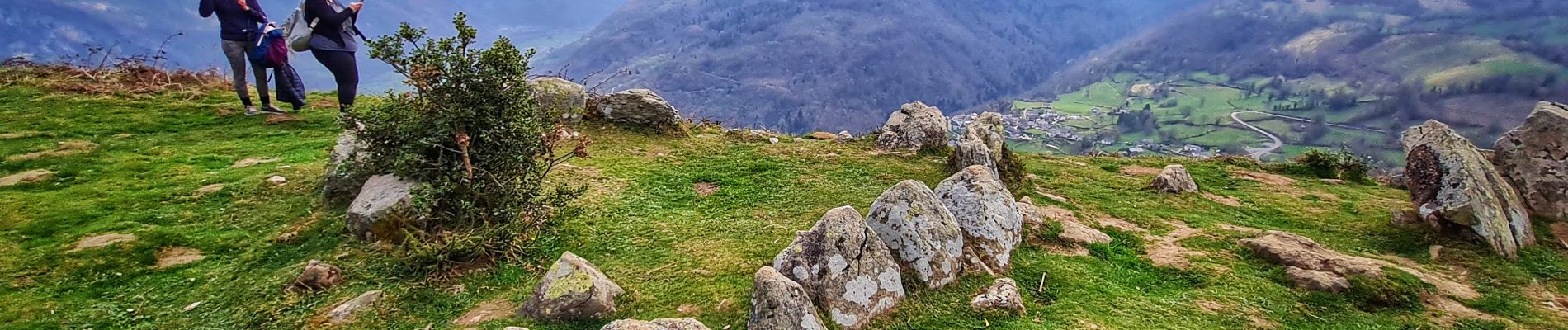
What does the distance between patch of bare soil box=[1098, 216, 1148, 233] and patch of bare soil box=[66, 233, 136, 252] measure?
11831 mm

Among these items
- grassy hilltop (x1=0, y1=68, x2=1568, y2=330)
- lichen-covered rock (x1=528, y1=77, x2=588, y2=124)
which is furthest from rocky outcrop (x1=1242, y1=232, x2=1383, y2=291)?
lichen-covered rock (x1=528, y1=77, x2=588, y2=124)

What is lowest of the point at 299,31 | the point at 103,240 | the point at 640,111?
the point at 103,240

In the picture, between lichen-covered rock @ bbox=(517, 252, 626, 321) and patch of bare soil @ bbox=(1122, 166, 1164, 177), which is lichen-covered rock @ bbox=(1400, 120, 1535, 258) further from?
lichen-covered rock @ bbox=(517, 252, 626, 321)

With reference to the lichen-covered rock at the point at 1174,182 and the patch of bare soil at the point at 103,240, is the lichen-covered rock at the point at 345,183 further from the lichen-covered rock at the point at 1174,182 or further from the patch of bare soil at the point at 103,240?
the lichen-covered rock at the point at 1174,182

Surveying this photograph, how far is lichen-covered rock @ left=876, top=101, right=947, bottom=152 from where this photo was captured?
14.4 meters

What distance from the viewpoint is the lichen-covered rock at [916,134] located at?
567 inches

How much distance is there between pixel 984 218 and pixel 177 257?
860 centimetres

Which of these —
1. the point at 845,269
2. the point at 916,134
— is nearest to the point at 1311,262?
the point at 845,269

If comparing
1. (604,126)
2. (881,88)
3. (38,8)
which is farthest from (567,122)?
(881,88)

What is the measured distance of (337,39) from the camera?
466 inches

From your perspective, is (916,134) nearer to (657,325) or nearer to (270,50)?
(657,325)

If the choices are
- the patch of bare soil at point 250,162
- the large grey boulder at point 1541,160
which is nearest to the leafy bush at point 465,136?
the patch of bare soil at point 250,162

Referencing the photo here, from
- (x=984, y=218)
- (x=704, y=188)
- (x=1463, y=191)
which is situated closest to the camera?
(x=984, y=218)

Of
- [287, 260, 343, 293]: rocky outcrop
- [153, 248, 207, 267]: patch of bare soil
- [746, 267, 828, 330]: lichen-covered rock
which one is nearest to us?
[746, 267, 828, 330]: lichen-covered rock
